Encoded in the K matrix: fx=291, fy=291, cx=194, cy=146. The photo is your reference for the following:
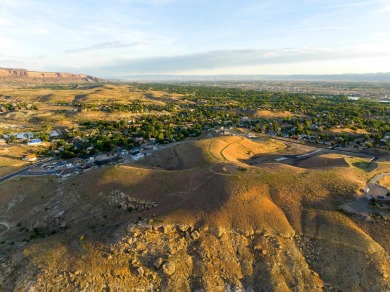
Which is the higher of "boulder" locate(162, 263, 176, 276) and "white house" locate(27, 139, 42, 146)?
"boulder" locate(162, 263, 176, 276)

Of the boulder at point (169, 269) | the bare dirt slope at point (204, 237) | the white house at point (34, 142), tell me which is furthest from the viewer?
the white house at point (34, 142)

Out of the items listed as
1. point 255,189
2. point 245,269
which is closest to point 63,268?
point 245,269

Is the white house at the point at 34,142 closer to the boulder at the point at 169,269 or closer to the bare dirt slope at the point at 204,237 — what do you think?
the bare dirt slope at the point at 204,237

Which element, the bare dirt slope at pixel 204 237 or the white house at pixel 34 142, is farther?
the white house at pixel 34 142

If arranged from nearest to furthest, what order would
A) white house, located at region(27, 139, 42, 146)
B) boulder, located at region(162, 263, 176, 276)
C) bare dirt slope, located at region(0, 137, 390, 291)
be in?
bare dirt slope, located at region(0, 137, 390, 291) < boulder, located at region(162, 263, 176, 276) < white house, located at region(27, 139, 42, 146)

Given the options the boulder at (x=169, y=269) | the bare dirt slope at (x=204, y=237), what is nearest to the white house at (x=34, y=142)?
the bare dirt slope at (x=204, y=237)

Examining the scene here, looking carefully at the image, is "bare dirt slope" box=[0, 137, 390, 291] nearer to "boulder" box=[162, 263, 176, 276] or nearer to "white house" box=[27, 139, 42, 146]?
"boulder" box=[162, 263, 176, 276]

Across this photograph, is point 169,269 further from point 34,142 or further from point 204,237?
point 34,142

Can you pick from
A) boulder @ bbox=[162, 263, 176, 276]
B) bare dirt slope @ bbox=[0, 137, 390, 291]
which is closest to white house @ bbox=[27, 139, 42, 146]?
bare dirt slope @ bbox=[0, 137, 390, 291]

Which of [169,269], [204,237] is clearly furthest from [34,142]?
[169,269]

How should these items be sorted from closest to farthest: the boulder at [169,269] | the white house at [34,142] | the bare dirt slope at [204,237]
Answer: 1. the bare dirt slope at [204,237]
2. the boulder at [169,269]
3. the white house at [34,142]
